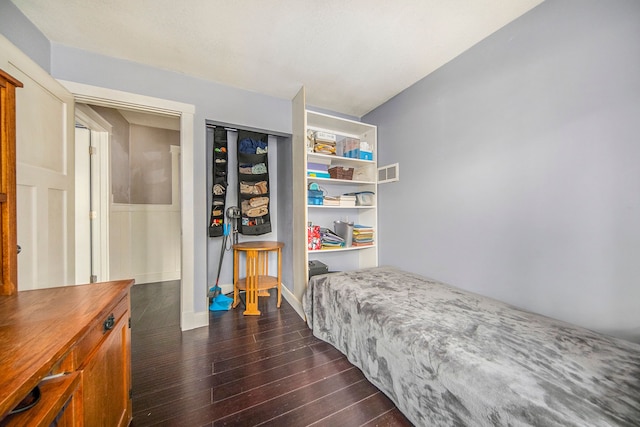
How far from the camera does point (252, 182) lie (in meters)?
2.60

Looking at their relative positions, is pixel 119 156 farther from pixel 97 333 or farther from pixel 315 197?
pixel 97 333

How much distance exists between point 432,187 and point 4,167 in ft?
8.41

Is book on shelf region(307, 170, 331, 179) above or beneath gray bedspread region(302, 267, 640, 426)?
above

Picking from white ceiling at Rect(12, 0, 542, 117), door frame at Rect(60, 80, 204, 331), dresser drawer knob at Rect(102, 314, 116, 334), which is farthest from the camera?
door frame at Rect(60, 80, 204, 331)

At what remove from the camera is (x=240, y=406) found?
121 centimetres

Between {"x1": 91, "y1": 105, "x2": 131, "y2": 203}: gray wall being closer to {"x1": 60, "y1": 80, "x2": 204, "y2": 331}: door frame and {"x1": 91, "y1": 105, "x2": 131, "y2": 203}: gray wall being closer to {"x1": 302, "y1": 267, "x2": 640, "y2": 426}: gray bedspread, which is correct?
{"x1": 60, "y1": 80, "x2": 204, "y2": 331}: door frame

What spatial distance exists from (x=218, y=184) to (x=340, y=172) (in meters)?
1.44

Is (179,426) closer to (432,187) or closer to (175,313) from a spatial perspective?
(175,313)

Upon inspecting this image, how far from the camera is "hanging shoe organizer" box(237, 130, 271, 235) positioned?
8.34ft

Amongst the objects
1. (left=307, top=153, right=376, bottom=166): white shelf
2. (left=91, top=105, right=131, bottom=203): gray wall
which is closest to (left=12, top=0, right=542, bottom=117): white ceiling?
(left=307, top=153, right=376, bottom=166): white shelf

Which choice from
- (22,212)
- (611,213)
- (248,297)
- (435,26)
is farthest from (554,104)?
(22,212)

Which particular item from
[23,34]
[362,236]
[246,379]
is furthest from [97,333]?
[362,236]

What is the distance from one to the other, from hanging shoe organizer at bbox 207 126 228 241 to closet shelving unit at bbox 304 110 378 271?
998 mm

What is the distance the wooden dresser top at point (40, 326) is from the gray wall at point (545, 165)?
7.12ft
